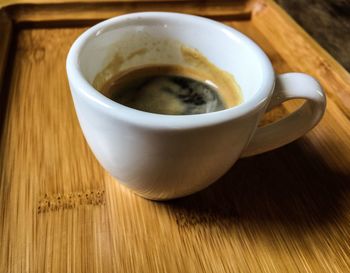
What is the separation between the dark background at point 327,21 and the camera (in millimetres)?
789

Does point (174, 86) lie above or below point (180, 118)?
below

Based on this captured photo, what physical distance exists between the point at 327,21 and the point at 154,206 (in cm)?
57

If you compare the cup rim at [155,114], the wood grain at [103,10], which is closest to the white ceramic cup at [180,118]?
the cup rim at [155,114]

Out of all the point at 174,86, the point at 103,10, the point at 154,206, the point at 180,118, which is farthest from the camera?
the point at 103,10

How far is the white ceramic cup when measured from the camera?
406mm

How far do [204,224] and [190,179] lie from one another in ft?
0.23

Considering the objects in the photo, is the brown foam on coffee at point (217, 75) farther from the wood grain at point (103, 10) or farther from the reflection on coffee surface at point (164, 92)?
the wood grain at point (103, 10)

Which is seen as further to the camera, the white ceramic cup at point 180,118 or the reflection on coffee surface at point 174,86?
the reflection on coffee surface at point 174,86

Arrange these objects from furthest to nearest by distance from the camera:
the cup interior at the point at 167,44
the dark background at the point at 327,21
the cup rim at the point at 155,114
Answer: the dark background at the point at 327,21 < the cup interior at the point at 167,44 < the cup rim at the point at 155,114

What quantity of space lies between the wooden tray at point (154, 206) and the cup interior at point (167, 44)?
0.38ft

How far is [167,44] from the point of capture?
2.01 feet

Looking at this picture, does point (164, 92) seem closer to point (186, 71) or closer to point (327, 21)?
point (186, 71)

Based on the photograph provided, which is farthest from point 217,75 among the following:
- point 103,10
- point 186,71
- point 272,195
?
point 103,10

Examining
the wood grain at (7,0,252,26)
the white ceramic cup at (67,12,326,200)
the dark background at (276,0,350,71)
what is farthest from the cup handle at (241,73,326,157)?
the wood grain at (7,0,252,26)
